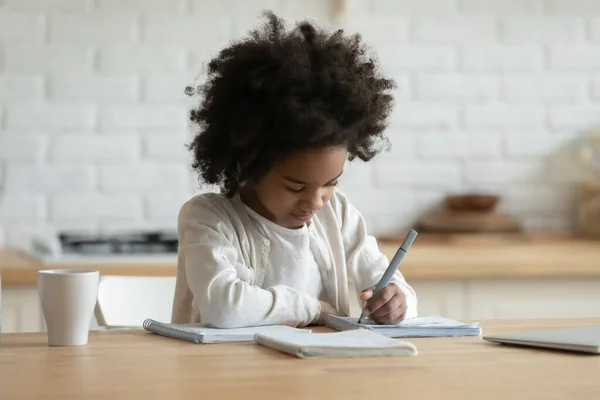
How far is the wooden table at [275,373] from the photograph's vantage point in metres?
1.06

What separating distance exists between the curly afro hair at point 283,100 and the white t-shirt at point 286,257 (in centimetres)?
11

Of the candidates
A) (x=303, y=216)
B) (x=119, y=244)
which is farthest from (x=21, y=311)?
(x=303, y=216)

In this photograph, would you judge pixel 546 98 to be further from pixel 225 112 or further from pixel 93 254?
pixel 225 112

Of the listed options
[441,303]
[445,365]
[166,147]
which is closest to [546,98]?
[441,303]

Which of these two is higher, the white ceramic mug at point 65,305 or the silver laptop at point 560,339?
the white ceramic mug at point 65,305

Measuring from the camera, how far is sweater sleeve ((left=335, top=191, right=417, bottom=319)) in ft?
6.27

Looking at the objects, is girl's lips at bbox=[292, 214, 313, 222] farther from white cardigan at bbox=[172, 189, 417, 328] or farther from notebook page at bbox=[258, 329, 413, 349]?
notebook page at bbox=[258, 329, 413, 349]

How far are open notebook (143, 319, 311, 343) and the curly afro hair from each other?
0.32 m

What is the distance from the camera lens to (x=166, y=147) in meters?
3.05

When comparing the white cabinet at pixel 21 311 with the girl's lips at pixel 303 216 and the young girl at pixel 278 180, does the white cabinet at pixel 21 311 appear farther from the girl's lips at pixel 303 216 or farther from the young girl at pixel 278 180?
the girl's lips at pixel 303 216

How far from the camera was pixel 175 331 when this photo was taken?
1.50m

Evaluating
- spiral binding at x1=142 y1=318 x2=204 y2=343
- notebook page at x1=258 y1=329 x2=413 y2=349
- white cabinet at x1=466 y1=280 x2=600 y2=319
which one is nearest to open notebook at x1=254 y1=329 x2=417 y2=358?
notebook page at x1=258 y1=329 x2=413 y2=349

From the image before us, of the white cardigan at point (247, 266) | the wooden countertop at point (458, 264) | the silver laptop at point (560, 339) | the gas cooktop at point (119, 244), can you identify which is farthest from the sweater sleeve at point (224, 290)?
the gas cooktop at point (119, 244)

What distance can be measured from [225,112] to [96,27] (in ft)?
4.55
